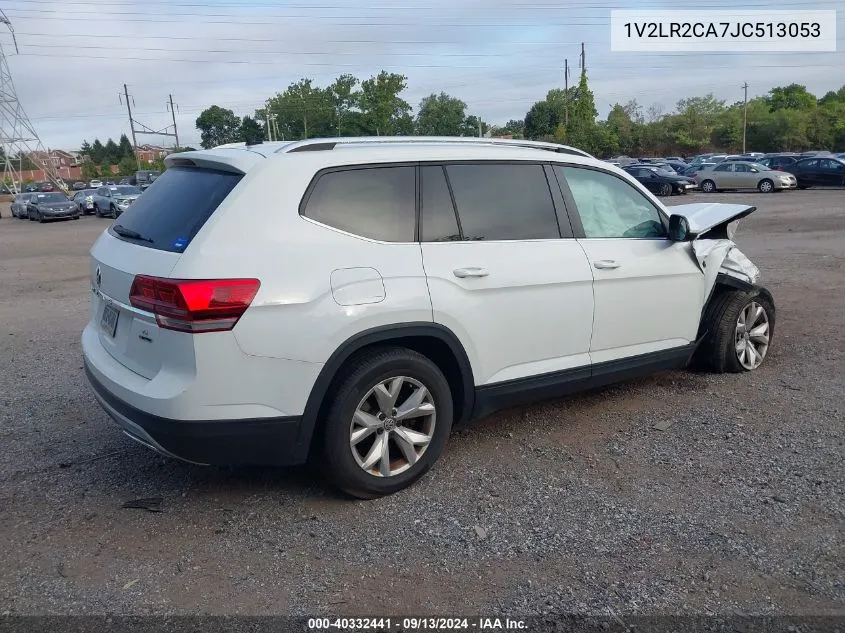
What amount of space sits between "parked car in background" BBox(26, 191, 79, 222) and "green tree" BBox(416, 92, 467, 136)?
2667 centimetres

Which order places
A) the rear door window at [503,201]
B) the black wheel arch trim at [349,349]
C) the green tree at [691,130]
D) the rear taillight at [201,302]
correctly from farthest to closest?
the green tree at [691,130], the rear door window at [503,201], the black wheel arch trim at [349,349], the rear taillight at [201,302]

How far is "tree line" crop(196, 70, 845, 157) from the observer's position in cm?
5400

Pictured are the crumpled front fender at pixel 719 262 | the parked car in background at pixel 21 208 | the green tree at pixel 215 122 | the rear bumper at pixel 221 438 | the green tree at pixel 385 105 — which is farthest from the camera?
the green tree at pixel 215 122

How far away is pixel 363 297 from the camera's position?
3.54m

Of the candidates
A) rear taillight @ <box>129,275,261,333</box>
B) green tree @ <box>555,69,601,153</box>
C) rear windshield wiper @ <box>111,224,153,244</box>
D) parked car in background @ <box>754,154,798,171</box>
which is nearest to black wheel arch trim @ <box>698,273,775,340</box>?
rear taillight @ <box>129,275,261,333</box>

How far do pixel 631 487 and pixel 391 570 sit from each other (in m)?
1.46

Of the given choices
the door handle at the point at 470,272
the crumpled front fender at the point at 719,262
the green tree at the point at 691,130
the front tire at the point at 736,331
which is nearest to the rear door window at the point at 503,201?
the door handle at the point at 470,272

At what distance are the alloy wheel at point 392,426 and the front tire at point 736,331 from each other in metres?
2.69

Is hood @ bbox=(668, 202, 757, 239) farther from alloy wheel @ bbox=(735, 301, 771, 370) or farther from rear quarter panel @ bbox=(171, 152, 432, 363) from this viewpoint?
rear quarter panel @ bbox=(171, 152, 432, 363)

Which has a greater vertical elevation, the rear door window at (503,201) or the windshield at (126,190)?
the windshield at (126,190)

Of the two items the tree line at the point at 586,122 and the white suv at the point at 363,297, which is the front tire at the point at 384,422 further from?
the tree line at the point at 586,122

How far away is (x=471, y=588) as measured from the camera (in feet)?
9.94

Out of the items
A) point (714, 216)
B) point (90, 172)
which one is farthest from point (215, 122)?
point (714, 216)

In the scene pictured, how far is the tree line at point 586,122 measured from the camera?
54.0 m
